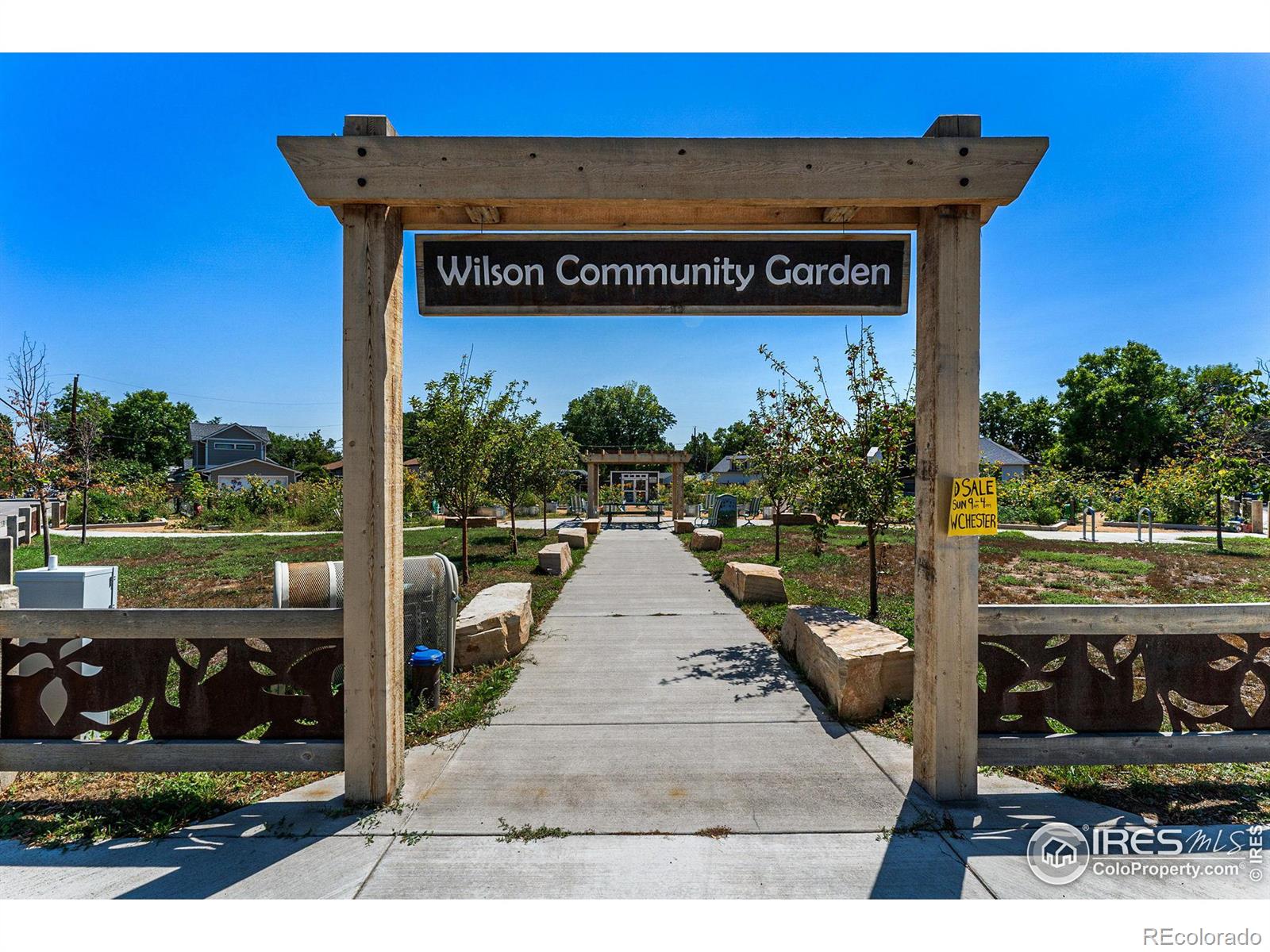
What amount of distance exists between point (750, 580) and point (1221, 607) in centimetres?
548

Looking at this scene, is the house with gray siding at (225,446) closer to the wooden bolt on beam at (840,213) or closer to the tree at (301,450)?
the tree at (301,450)

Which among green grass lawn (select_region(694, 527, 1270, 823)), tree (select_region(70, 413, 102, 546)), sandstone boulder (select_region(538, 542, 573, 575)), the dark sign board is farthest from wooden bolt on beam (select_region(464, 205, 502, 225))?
tree (select_region(70, 413, 102, 546))

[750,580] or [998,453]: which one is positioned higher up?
[998,453]

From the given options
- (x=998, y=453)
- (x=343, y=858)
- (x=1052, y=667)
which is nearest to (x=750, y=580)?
(x=1052, y=667)

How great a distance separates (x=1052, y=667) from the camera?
3305mm

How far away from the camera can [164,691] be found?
10.3 feet

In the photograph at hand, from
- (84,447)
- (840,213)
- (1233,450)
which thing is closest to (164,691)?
(840,213)

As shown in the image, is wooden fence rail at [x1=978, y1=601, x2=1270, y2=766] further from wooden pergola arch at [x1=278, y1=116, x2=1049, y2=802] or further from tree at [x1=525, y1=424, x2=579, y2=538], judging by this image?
tree at [x1=525, y1=424, x2=579, y2=538]

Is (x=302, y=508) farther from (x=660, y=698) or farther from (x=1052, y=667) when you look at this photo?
(x=1052, y=667)

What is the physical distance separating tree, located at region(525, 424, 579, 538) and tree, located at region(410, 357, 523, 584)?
375 centimetres

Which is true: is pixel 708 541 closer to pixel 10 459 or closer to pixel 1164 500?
pixel 10 459

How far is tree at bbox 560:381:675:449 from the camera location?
65875 mm

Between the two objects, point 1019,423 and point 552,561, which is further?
point 1019,423

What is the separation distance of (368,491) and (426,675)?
219cm
